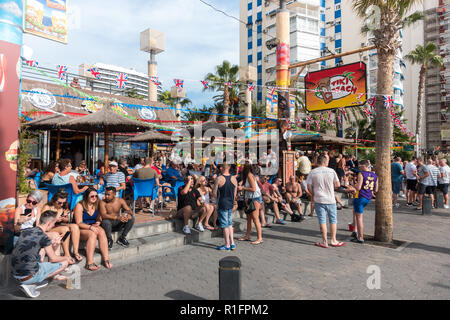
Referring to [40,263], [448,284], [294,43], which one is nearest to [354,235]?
[448,284]

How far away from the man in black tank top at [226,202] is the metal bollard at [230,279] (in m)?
2.30

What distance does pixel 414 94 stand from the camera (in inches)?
2000

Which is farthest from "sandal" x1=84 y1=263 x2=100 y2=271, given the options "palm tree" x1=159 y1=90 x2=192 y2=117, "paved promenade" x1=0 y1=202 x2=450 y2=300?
"palm tree" x1=159 y1=90 x2=192 y2=117

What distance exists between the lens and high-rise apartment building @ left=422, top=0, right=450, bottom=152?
49.2 m

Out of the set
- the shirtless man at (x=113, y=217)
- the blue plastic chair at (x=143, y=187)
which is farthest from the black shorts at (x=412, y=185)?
the shirtless man at (x=113, y=217)

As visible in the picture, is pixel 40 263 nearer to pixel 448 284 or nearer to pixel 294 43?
pixel 448 284

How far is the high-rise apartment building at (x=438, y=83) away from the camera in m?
49.2

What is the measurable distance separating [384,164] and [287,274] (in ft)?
11.0

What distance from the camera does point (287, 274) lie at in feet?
14.6

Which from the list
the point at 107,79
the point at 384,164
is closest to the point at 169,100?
the point at 107,79

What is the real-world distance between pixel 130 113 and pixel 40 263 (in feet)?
46.9

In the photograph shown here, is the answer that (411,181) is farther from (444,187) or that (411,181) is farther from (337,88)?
(337,88)

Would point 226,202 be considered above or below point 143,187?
below

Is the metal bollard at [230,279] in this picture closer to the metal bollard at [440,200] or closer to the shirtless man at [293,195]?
the shirtless man at [293,195]
